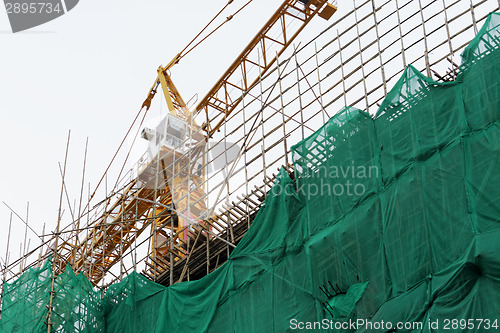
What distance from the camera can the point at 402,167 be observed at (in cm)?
1548

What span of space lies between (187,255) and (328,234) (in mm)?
5472

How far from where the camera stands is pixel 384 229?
49.4ft

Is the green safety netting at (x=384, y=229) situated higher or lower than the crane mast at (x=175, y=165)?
lower

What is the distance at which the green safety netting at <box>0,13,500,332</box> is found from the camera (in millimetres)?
13703

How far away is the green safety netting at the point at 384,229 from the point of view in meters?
13.7

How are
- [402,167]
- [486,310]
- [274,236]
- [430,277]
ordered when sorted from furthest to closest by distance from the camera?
[274,236] → [402,167] → [430,277] → [486,310]

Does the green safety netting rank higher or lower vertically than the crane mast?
lower

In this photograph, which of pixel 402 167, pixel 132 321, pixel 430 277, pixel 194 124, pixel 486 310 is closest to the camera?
pixel 486 310

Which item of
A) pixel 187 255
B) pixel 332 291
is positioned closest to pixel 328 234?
pixel 332 291

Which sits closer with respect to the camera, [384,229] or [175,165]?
[384,229]

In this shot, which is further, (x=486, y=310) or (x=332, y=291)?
(x=332, y=291)

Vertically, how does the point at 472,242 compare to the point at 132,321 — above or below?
below

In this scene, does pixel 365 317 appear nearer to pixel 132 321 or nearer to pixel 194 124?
pixel 132 321

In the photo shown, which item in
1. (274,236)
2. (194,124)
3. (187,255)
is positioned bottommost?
(274,236)
